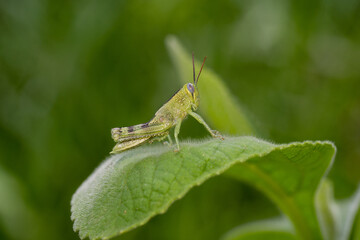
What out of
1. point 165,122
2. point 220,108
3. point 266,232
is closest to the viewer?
point 220,108

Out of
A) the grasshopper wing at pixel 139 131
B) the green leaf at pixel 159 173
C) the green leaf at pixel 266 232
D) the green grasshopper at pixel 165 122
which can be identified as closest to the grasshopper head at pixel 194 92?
the green grasshopper at pixel 165 122

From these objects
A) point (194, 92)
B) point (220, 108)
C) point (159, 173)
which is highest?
point (194, 92)

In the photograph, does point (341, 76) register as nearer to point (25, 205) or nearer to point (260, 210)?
point (260, 210)

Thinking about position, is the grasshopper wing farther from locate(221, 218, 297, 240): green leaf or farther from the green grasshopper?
locate(221, 218, 297, 240): green leaf

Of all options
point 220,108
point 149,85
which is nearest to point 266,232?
point 220,108

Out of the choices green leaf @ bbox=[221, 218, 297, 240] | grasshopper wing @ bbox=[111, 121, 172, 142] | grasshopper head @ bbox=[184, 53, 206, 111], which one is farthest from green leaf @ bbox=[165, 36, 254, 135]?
green leaf @ bbox=[221, 218, 297, 240]

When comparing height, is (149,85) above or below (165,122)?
above

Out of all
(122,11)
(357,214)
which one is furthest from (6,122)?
(357,214)

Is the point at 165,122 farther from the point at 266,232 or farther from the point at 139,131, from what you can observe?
the point at 266,232
